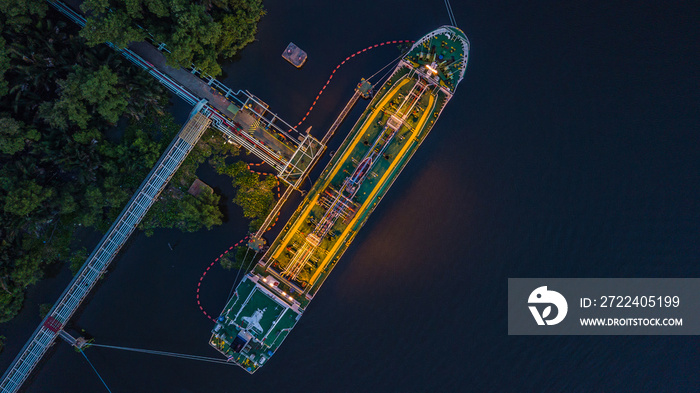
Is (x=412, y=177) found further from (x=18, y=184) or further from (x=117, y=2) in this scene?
(x=18, y=184)

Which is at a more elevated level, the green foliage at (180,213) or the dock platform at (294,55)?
the dock platform at (294,55)

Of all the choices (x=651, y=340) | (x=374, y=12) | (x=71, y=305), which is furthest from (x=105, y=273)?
(x=651, y=340)

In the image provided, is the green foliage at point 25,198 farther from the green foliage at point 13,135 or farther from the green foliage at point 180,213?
the green foliage at point 180,213

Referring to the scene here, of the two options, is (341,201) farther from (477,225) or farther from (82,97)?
(82,97)

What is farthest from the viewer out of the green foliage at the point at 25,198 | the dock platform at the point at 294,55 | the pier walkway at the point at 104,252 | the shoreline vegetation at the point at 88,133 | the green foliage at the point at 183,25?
the dock platform at the point at 294,55

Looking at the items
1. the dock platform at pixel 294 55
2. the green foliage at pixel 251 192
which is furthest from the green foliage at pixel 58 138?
the dock platform at pixel 294 55

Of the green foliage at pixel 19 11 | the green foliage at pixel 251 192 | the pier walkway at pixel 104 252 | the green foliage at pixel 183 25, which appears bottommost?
the pier walkway at pixel 104 252

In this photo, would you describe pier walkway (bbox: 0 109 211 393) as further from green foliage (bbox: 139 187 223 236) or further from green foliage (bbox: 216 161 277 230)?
green foliage (bbox: 216 161 277 230)
